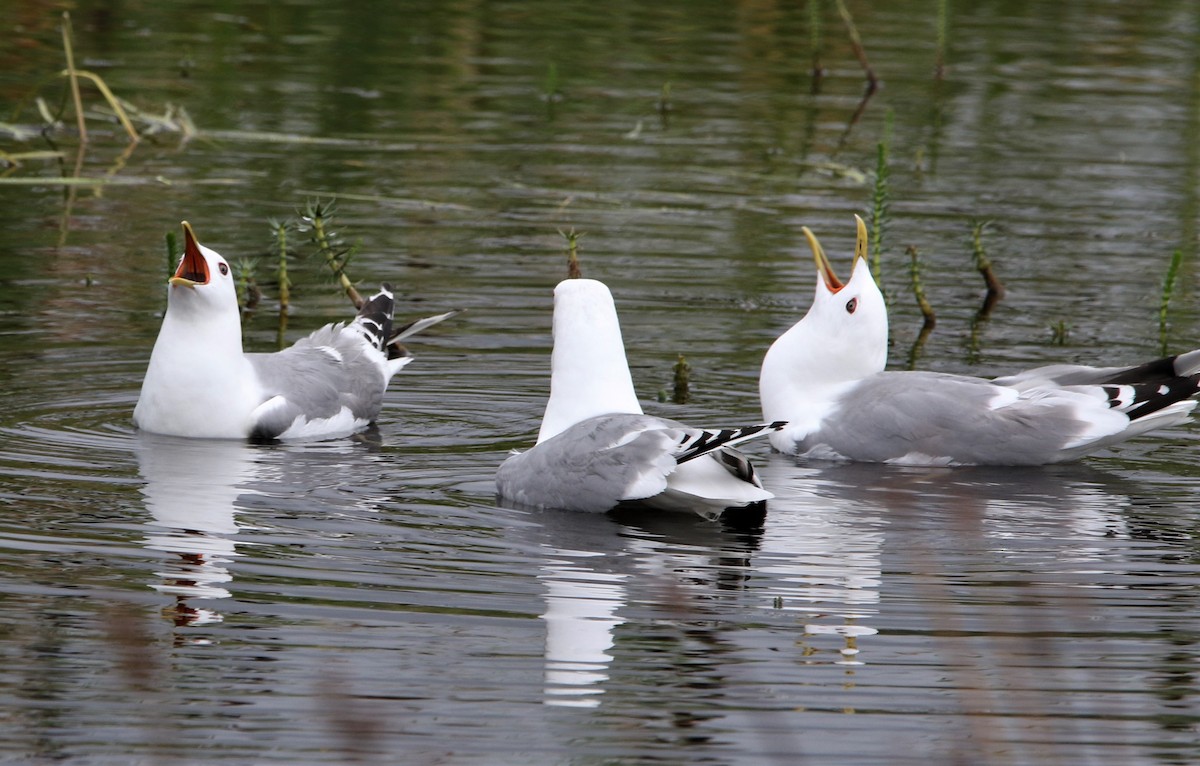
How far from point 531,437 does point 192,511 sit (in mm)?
1970

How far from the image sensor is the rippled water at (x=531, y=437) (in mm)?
5414

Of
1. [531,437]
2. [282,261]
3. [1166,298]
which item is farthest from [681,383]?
[1166,298]

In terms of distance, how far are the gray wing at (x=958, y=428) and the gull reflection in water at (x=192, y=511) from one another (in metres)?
2.80

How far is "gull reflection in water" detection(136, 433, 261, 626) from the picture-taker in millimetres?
6453

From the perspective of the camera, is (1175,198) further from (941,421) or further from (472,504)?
(472,504)

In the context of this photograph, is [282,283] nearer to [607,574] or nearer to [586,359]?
[586,359]

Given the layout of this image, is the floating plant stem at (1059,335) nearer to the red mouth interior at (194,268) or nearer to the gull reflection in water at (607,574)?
the gull reflection in water at (607,574)

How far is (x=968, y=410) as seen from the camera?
8812 millimetres

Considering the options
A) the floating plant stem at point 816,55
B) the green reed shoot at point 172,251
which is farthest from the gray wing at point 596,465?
the floating plant stem at point 816,55

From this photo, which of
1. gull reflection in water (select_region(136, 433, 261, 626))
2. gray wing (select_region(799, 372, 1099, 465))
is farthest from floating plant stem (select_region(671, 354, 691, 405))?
gull reflection in water (select_region(136, 433, 261, 626))

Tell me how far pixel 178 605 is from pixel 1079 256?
8.39 m

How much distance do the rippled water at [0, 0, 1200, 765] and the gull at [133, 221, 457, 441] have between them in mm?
184

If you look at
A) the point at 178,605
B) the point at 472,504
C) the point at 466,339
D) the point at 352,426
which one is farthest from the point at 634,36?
the point at 178,605

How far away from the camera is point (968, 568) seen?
7.00 m
